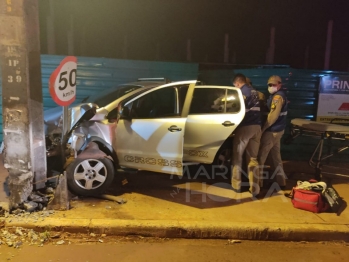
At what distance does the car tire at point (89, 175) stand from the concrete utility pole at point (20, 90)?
0.58 meters

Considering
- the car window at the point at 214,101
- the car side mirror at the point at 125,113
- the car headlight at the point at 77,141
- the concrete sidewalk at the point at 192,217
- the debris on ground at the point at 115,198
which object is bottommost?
the concrete sidewalk at the point at 192,217

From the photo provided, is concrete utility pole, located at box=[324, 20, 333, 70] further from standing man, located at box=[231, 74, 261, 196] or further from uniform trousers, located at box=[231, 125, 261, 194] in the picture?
uniform trousers, located at box=[231, 125, 261, 194]

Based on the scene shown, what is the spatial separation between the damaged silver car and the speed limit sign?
0.73 meters

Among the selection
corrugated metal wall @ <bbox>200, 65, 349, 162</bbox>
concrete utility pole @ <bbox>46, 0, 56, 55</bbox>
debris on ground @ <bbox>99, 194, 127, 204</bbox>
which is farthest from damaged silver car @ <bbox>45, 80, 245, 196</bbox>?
concrete utility pole @ <bbox>46, 0, 56, 55</bbox>

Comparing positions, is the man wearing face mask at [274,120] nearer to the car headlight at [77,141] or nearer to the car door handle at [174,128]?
the car door handle at [174,128]

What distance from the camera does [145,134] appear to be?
534cm

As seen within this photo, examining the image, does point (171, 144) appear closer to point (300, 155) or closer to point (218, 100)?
point (218, 100)

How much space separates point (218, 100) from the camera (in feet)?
20.0

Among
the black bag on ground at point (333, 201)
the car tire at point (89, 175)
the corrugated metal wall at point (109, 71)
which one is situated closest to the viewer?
the black bag on ground at point (333, 201)

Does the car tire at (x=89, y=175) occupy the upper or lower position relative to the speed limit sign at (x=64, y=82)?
lower

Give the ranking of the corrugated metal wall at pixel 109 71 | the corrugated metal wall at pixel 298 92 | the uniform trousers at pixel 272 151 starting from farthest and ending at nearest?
the corrugated metal wall at pixel 109 71
the corrugated metal wall at pixel 298 92
the uniform trousers at pixel 272 151

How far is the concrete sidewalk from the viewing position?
14.1 ft

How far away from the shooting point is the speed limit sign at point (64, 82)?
177 inches

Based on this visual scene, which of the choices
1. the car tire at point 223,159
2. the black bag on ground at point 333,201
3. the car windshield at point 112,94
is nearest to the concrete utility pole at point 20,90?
the car windshield at point 112,94
